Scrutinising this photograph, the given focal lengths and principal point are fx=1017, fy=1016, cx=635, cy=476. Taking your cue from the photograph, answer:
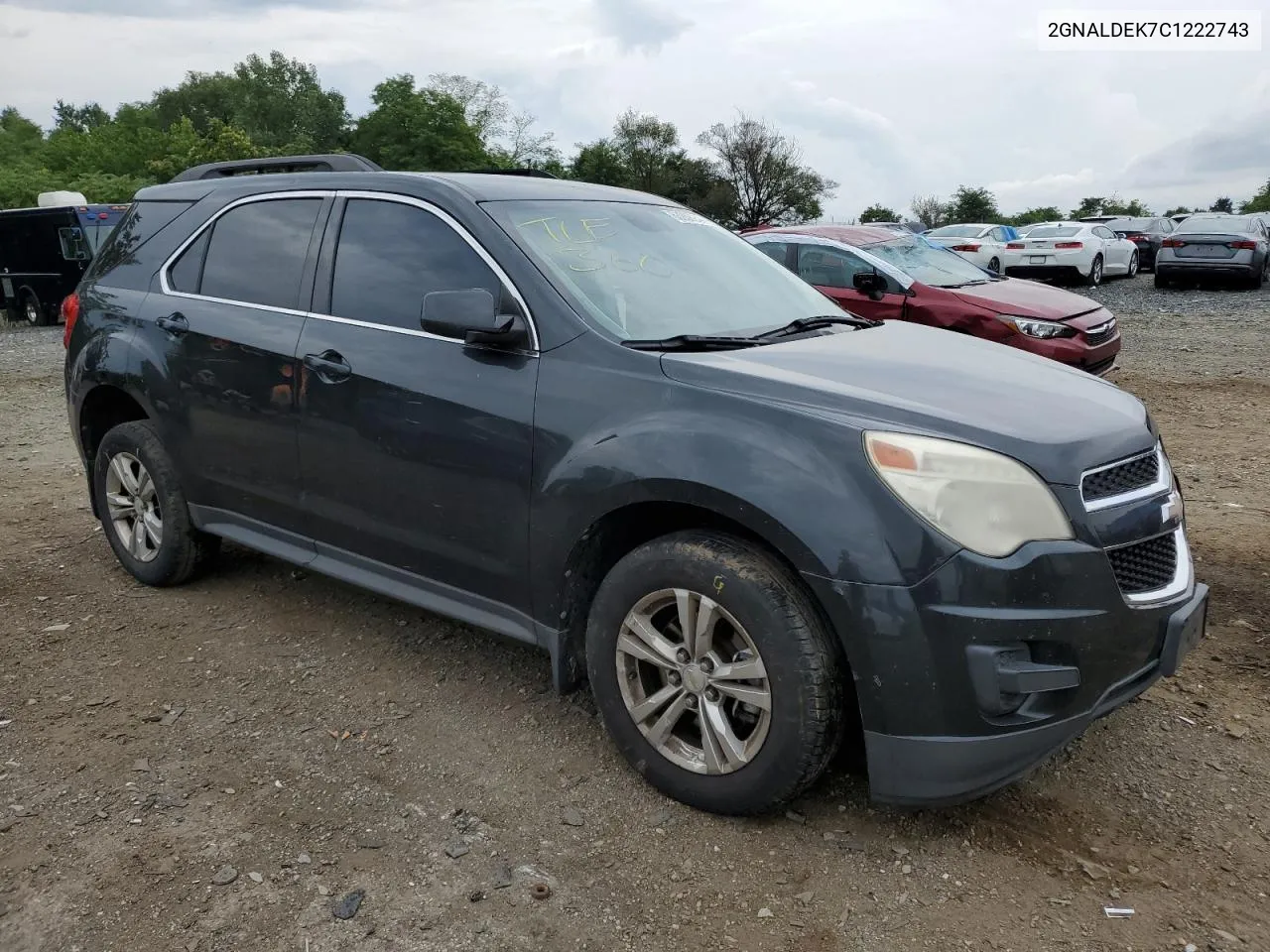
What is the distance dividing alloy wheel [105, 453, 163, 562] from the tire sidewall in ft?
0.09

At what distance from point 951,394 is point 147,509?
3572 millimetres

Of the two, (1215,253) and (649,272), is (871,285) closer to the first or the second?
(649,272)

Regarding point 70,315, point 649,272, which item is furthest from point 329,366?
point 70,315

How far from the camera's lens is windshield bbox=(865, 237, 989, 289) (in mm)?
8984

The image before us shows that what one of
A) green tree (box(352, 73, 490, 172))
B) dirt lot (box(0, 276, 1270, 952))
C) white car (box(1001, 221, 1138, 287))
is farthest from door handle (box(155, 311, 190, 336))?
green tree (box(352, 73, 490, 172))

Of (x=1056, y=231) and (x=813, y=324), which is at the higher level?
(x=1056, y=231)

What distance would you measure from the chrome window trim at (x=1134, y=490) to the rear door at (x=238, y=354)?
105 inches

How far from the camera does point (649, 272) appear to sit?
3537 millimetres

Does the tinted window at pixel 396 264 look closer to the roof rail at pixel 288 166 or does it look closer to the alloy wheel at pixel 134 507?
the roof rail at pixel 288 166

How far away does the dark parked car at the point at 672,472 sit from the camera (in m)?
2.51

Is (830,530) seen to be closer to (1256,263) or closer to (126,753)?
(126,753)

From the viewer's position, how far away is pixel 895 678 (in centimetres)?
251

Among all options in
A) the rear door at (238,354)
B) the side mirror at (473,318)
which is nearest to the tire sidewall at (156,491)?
the rear door at (238,354)

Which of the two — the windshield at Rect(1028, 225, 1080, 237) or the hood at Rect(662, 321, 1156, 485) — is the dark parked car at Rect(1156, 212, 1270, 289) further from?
the hood at Rect(662, 321, 1156, 485)
